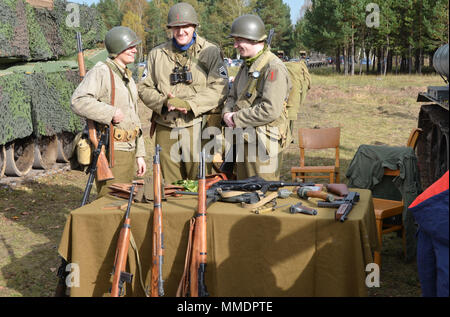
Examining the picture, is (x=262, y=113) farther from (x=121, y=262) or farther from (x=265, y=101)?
(x=121, y=262)

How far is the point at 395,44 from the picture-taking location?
42906mm

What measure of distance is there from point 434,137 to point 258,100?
384cm

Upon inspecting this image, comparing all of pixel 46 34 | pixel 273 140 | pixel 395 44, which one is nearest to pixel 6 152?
pixel 46 34

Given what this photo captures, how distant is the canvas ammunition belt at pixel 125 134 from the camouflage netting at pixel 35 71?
4.49 m

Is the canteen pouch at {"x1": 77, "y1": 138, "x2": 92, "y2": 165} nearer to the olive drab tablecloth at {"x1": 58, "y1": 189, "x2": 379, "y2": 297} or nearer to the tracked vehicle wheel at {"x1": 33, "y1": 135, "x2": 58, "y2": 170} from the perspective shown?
the olive drab tablecloth at {"x1": 58, "y1": 189, "x2": 379, "y2": 297}

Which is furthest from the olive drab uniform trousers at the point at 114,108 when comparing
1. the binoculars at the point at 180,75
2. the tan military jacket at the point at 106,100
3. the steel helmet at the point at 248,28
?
the steel helmet at the point at 248,28

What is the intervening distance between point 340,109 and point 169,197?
50.7 feet

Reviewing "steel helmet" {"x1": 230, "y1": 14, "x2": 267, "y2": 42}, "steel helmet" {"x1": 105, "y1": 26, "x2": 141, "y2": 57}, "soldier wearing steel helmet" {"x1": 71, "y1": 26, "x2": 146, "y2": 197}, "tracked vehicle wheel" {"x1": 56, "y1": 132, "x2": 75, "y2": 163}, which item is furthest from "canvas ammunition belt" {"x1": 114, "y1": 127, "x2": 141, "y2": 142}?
"tracked vehicle wheel" {"x1": 56, "y1": 132, "x2": 75, "y2": 163}

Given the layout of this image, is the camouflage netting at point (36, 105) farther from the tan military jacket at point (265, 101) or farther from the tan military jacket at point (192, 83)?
the tan military jacket at point (265, 101)

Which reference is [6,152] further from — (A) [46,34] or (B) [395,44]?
(B) [395,44]

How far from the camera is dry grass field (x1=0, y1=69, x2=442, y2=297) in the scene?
5.21m

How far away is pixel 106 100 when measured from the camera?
5.07 meters
